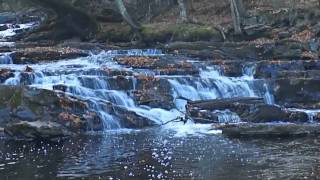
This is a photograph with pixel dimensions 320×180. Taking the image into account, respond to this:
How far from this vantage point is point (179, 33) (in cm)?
3244

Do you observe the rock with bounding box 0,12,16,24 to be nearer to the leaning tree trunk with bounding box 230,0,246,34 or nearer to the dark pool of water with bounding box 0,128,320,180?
the leaning tree trunk with bounding box 230,0,246,34

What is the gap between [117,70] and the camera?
936 inches

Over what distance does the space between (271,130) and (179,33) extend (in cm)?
1619

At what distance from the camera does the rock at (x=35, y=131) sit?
682 inches

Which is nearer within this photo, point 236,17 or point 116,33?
point 236,17

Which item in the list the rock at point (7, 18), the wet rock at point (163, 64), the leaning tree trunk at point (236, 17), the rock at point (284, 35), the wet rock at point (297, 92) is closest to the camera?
the wet rock at point (297, 92)

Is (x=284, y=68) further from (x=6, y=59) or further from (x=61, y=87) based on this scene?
(x=6, y=59)

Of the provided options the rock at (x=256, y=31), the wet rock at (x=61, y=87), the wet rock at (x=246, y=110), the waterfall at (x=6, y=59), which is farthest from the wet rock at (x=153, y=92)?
the rock at (x=256, y=31)

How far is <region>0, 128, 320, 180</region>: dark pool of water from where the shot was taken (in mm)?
12438

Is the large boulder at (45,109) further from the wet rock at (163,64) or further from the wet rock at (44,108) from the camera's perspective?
the wet rock at (163,64)

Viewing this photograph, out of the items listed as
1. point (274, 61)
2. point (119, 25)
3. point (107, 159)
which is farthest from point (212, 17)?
point (107, 159)

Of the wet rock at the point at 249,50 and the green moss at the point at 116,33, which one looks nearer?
the wet rock at the point at 249,50

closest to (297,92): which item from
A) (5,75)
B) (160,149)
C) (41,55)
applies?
(160,149)

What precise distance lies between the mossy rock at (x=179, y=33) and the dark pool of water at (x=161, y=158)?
14799 mm
